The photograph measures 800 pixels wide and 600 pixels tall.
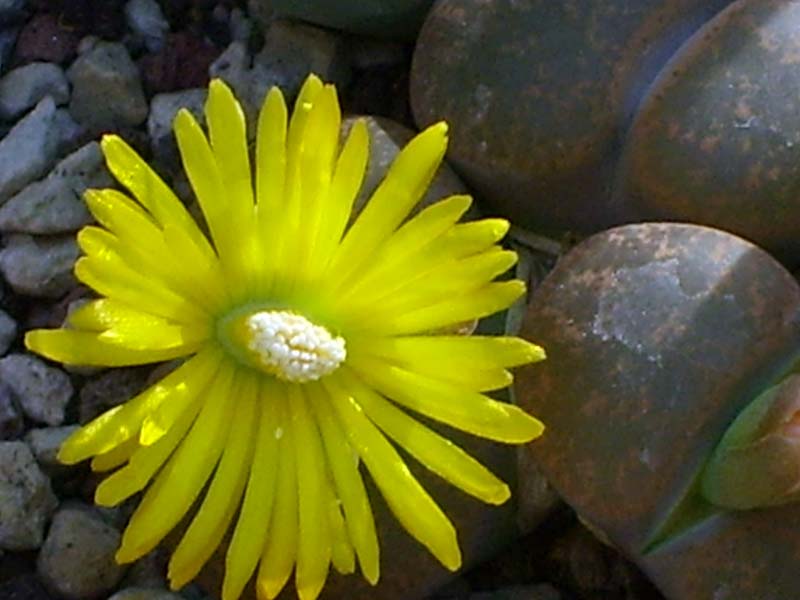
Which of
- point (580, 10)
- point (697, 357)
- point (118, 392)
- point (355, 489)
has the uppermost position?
point (580, 10)

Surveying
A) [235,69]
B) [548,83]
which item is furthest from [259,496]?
[235,69]

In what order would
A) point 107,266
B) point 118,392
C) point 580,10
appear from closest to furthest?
point 107,266, point 580,10, point 118,392

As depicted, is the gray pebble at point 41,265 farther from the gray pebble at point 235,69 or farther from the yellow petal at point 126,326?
the yellow petal at point 126,326

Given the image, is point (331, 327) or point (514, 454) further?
point (514, 454)

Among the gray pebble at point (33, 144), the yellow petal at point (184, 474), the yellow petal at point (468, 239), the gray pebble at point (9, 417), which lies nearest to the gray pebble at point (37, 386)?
the gray pebble at point (9, 417)

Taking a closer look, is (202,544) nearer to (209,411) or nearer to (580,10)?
(209,411)

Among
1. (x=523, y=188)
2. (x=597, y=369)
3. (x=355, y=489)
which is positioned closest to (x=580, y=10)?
(x=523, y=188)

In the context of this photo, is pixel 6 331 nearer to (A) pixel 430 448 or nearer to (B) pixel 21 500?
(B) pixel 21 500
